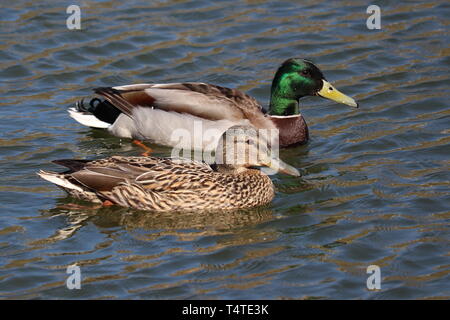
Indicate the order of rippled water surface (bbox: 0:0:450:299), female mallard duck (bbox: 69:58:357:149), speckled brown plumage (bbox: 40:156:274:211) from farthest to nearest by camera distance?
female mallard duck (bbox: 69:58:357:149) < speckled brown plumage (bbox: 40:156:274:211) < rippled water surface (bbox: 0:0:450:299)

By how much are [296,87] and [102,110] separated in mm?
2378

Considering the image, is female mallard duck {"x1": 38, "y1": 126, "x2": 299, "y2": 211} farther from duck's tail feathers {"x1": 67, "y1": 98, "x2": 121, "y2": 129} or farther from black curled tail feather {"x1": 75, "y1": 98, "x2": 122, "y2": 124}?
black curled tail feather {"x1": 75, "y1": 98, "x2": 122, "y2": 124}

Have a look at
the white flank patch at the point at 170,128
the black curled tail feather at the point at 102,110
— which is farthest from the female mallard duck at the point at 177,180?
the black curled tail feather at the point at 102,110

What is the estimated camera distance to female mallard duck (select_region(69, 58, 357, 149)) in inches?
462

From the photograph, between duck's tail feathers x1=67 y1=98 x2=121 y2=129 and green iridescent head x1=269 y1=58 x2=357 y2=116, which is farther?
duck's tail feathers x1=67 y1=98 x2=121 y2=129

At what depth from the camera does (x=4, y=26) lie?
584 inches

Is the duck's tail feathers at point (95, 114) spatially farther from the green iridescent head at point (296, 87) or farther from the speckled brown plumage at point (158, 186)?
the speckled brown plumage at point (158, 186)

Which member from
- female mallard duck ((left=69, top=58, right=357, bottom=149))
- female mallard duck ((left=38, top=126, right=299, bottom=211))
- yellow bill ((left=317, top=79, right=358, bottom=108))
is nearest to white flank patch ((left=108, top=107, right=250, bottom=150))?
female mallard duck ((left=69, top=58, right=357, bottom=149))

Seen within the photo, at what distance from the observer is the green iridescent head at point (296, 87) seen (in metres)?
11.9

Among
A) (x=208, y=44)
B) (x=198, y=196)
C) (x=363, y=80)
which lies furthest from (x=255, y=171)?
(x=208, y=44)

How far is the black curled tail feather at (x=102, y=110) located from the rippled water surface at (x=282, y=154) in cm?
23

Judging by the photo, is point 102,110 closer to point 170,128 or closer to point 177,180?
point 170,128

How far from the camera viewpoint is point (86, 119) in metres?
12.1

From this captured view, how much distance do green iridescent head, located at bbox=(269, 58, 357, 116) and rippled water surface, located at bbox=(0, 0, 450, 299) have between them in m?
0.43
